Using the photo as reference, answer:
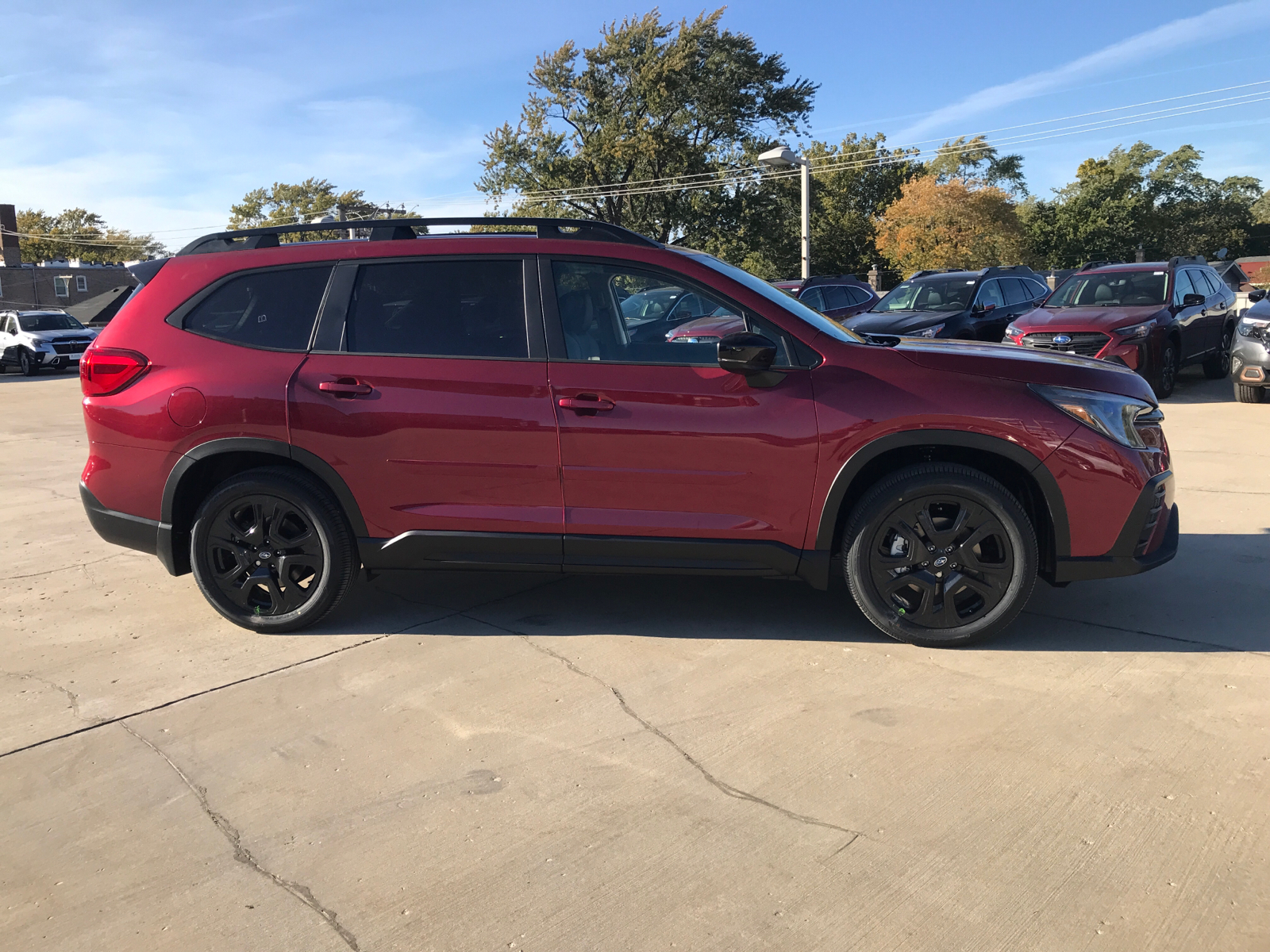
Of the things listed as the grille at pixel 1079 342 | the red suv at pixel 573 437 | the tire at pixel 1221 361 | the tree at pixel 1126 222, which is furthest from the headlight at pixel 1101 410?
the tree at pixel 1126 222

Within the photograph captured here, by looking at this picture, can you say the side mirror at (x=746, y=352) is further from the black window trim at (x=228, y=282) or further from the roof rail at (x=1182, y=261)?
the roof rail at (x=1182, y=261)

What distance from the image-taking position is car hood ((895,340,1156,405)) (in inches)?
167

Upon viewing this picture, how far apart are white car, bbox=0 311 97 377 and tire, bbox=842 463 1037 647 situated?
1077 inches

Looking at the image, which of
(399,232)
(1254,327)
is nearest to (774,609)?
(399,232)

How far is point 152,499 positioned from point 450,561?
145cm

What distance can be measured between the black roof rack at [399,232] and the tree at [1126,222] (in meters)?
58.1

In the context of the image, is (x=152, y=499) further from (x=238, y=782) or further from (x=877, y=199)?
(x=877, y=199)

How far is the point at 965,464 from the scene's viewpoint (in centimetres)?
434

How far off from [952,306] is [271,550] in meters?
11.8

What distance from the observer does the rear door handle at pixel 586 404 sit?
425cm

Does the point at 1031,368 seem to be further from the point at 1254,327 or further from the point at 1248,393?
the point at 1248,393

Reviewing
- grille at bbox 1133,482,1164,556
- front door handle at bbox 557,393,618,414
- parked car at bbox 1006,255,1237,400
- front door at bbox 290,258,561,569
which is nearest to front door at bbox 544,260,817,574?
front door handle at bbox 557,393,618,414

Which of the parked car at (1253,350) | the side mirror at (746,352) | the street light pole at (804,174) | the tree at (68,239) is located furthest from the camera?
the tree at (68,239)

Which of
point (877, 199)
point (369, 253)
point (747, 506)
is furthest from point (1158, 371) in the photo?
point (877, 199)
